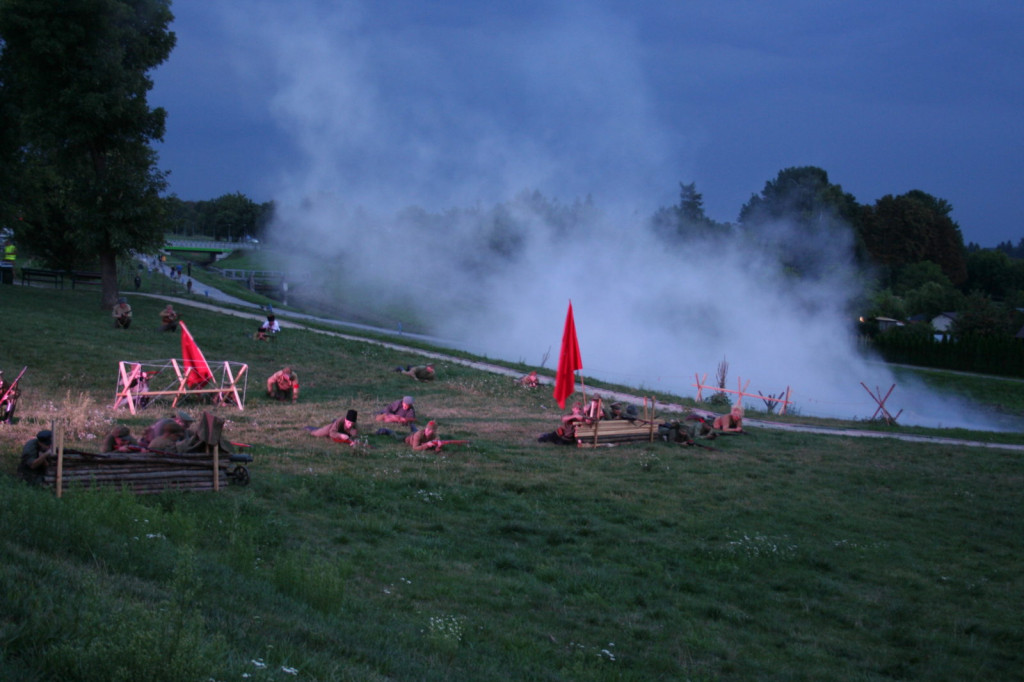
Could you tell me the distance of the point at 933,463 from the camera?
17.5 metres

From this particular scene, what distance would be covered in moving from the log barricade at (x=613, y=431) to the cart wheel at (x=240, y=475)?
25.4 feet

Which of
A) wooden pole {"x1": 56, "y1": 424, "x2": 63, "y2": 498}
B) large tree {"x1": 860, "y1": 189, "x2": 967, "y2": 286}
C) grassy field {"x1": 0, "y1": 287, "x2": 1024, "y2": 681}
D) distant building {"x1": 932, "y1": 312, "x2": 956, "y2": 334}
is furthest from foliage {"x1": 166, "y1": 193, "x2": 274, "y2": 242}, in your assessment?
wooden pole {"x1": 56, "y1": 424, "x2": 63, "y2": 498}

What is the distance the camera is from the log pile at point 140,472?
8508 millimetres

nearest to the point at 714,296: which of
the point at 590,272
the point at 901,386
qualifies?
the point at 590,272

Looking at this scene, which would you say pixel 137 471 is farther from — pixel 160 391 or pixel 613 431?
pixel 613 431

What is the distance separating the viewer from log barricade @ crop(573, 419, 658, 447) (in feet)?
53.6

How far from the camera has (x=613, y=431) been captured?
1688cm

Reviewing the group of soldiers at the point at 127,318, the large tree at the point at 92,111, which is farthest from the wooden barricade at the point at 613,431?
the large tree at the point at 92,111

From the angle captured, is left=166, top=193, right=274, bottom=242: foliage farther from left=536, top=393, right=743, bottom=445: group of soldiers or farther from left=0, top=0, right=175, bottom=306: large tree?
left=536, top=393, right=743, bottom=445: group of soldiers

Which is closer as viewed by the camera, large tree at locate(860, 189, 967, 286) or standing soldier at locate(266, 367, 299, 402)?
standing soldier at locate(266, 367, 299, 402)

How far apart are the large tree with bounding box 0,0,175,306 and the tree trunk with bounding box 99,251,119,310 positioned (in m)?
0.04

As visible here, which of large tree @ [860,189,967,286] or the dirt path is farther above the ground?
large tree @ [860,189,967,286]

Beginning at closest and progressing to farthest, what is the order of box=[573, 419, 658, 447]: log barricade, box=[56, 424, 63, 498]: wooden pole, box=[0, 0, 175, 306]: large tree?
box=[56, 424, 63, 498]: wooden pole
box=[573, 419, 658, 447]: log barricade
box=[0, 0, 175, 306]: large tree

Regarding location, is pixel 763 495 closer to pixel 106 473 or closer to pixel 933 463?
pixel 933 463
